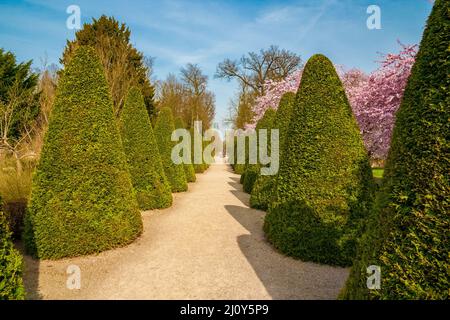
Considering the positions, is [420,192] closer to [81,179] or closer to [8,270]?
[8,270]

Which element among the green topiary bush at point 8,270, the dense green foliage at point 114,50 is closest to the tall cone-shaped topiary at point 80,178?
the green topiary bush at point 8,270

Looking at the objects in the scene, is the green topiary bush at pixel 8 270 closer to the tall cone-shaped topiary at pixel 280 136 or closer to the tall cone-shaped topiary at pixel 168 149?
the tall cone-shaped topiary at pixel 280 136

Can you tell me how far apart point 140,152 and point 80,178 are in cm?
356

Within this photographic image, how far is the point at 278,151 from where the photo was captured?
32.9 ft

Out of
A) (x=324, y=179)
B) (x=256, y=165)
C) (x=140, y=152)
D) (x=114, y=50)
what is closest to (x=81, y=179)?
(x=140, y=152)

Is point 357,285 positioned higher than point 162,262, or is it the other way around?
point 357,285

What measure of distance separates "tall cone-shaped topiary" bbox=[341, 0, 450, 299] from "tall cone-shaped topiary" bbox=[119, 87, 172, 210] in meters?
7.83

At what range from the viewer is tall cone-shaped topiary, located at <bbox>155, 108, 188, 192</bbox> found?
43.0 ft

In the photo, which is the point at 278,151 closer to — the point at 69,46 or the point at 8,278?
the point at 8,278

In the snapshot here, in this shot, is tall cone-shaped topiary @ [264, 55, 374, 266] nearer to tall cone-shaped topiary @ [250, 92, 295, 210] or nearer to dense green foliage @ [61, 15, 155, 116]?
tall cone-shaped topiary @ [250, 92, 295, 210]

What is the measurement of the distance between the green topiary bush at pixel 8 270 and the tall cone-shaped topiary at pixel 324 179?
463 cm

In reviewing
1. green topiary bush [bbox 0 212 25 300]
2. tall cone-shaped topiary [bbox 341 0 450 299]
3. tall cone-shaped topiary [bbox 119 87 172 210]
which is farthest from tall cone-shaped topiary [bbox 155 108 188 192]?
tall cone-shaped topiary [bbox 341 0 450 299]
